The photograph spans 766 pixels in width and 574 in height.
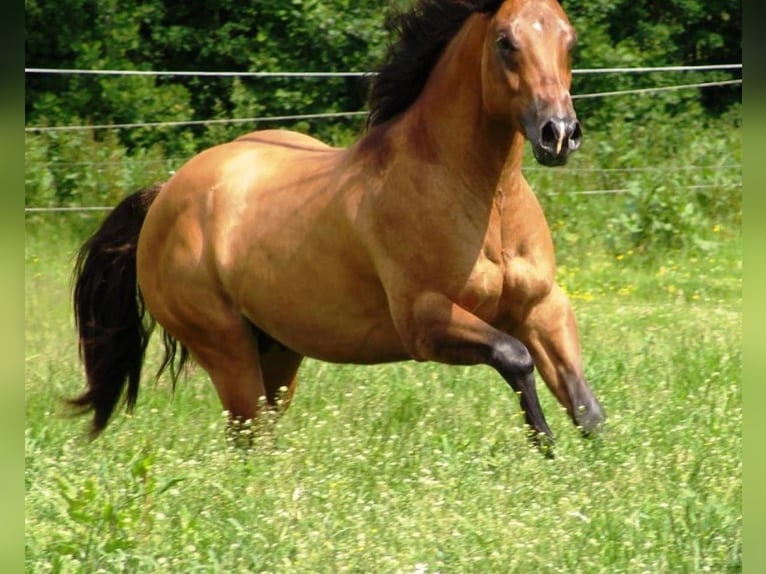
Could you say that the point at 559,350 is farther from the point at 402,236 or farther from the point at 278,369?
the point at 278,369

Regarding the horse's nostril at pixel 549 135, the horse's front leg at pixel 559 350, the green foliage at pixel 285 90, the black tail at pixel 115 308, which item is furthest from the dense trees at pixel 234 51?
the horse's nostril at pixel 549 135

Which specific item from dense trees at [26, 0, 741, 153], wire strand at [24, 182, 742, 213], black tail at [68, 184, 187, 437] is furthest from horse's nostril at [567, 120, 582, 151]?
dense trees at [26, 0, 741, 153]

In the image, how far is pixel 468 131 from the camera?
16.4ft

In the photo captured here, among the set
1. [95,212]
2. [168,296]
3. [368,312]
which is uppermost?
[368,312]

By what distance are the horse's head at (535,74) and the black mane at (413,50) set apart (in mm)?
536

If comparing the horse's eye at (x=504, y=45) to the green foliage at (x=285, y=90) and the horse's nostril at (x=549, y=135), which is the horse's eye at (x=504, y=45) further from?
the green foliage at (x=285, y=90)

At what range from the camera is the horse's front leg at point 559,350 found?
5016mm

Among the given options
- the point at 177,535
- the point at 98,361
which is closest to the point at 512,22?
the point at 177,535

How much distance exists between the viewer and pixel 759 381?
3.68 feet

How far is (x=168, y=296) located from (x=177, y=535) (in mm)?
2475

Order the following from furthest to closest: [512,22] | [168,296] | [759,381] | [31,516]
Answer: [168,296], [512,22], [31,516], [759,381]

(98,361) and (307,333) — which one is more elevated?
(307,333)

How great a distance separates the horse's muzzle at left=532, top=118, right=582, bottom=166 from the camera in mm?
4309

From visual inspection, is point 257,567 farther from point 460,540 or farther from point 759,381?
point 759,381
